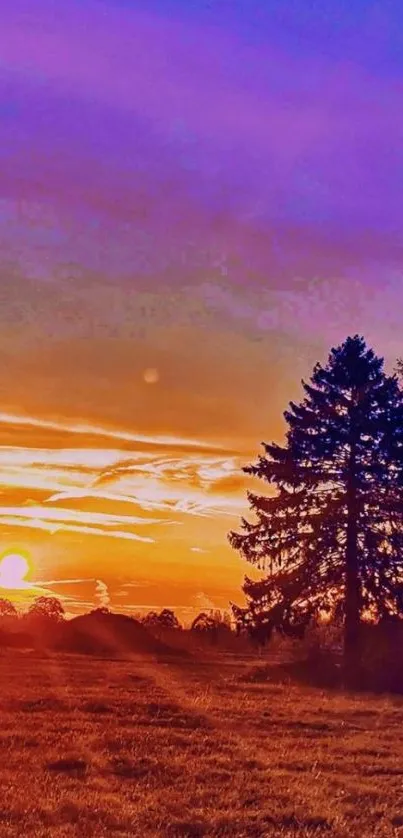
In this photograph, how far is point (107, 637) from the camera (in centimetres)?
4841

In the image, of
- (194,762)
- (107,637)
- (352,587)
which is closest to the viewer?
(194,762)

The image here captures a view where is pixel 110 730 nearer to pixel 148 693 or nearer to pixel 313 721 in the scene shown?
pixel 313 721

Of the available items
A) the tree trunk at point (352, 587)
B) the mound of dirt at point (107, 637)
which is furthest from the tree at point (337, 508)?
the mound of dirt at point (107, 637)

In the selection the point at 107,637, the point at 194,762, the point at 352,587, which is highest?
the point at 352,587

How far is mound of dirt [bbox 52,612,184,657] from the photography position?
44.9 m

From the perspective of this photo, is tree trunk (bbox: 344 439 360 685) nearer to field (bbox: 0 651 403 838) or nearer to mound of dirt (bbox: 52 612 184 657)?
field (bbox: 0 651 403 838)

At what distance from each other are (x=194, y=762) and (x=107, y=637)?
36.5 meters

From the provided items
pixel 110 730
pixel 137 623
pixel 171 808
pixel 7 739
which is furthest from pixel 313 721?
pixel 137 623

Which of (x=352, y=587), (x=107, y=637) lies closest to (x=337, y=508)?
(x=352, y=587)

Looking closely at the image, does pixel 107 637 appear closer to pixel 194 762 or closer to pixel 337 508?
pixel 337 508

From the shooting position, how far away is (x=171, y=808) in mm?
10109

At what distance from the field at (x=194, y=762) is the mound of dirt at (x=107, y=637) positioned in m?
20.9

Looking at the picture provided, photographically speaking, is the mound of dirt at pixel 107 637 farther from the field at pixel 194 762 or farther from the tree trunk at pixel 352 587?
the field at pixel 194 762

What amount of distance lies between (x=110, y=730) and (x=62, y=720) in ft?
5.48
